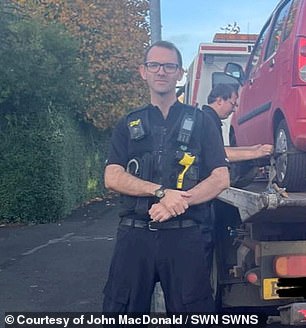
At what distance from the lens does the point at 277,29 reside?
5477 mm

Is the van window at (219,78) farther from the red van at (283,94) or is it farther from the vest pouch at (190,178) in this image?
the vest pouch at (190,178)

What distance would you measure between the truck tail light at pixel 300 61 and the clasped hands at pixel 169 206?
5.58ft

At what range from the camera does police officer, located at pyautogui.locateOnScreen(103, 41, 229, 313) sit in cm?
322

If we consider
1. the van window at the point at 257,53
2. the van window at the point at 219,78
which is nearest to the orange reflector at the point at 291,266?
the van window at the point at 257,53

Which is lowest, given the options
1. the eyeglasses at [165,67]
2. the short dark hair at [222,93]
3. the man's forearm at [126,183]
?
the man's forearm at [126,183]

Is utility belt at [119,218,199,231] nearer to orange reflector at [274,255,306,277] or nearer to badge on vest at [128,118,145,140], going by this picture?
badge on vest at [128,118,145,140]

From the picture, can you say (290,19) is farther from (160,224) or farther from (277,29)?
(160,224)

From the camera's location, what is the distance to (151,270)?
3250mm

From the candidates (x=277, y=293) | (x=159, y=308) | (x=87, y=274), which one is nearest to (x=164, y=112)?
(x=277, y=293)

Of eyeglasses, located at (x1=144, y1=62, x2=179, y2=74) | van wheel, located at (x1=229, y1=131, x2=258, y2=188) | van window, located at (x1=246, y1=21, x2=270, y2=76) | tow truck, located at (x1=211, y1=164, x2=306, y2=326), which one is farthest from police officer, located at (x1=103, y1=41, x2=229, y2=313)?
van window, located at (x1=246, y1=21, x2=270, y2=76)

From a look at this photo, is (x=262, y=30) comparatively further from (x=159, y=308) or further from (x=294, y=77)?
(x=159, y=308)

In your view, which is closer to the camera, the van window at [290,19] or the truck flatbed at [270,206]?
the truck flatbed at [270,206]

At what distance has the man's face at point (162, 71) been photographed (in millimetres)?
3295

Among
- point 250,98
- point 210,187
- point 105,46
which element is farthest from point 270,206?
point 105,46
